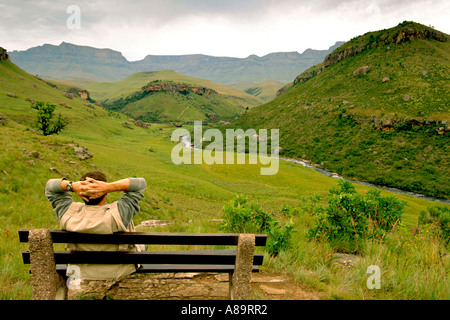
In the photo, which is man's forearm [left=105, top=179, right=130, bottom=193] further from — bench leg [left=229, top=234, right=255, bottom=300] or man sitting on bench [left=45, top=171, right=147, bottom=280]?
bench leg [left=229, top=234, right=255, bottom=300]

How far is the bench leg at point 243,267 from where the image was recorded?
3287mm

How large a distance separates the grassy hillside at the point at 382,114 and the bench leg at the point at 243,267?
54.7 meters

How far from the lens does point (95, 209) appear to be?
3234 mm

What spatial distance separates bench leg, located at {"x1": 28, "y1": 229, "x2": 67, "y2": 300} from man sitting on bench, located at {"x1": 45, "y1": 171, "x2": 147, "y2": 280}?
0.24 m

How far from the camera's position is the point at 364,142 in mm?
61906

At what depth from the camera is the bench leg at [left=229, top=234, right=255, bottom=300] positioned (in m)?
3.29

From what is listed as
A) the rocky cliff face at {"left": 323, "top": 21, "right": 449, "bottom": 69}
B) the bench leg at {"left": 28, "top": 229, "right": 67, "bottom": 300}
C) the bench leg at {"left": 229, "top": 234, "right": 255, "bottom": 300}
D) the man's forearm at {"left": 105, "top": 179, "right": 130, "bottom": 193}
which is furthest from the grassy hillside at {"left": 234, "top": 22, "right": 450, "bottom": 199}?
the bench leg at {"left": 28, "top": 229, "right": 67, "bottom": 300}

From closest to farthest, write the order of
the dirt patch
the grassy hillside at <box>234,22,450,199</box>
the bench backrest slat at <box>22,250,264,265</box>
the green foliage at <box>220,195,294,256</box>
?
the bench backrest slat at <box>22,250,264,265</box>, the dirt patch, the green foliage at <box>220,195,294,256</box>, the grassy hillside at <box>234,22,450,199</box>

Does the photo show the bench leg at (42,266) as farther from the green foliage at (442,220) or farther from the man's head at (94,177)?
the green foliage at (442,220)

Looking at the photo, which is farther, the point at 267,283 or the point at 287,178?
the point at 287,178

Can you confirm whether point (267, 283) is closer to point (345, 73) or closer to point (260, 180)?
point (260, 180)
